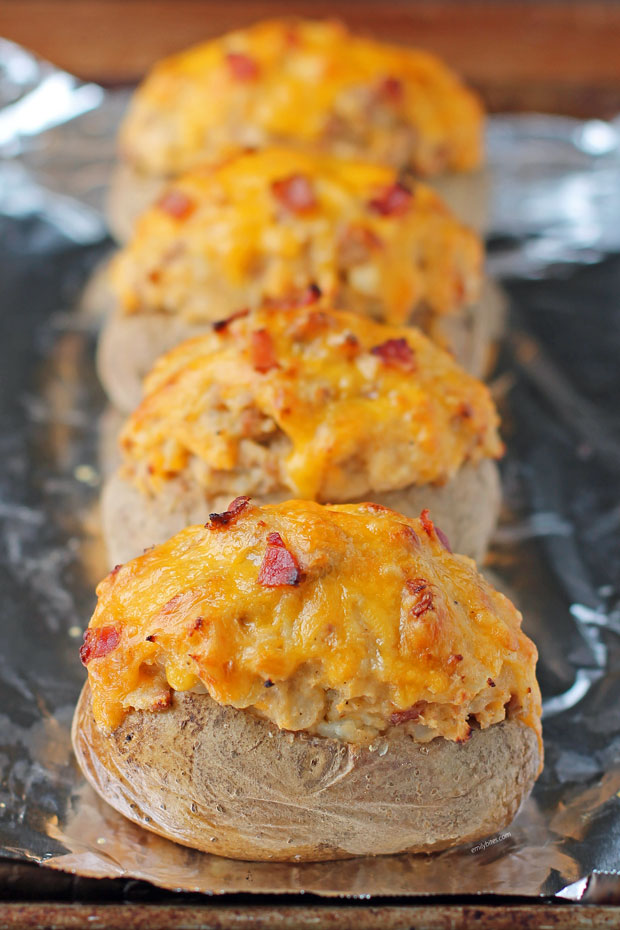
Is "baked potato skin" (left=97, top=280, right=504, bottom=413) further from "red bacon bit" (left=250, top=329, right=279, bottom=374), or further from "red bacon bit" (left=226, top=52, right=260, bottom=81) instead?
"red bacon bit" (left=226, top=52, right=260, bottom=81)

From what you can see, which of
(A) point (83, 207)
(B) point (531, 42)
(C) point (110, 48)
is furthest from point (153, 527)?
(B) point (531, 42)

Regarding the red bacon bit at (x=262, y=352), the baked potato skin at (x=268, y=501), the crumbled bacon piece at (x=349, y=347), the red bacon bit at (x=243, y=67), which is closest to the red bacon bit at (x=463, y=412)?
the baked potato skin at (x=268, y=501)

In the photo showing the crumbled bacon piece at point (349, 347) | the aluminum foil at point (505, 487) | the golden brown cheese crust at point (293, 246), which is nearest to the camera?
the aluminum foil at point (505, 487)

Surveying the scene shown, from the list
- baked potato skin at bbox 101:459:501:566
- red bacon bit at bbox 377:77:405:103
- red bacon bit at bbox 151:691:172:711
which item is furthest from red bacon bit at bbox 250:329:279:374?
red bacon bit at bbox 377:77:405:103

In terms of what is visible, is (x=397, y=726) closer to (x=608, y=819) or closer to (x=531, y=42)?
(x=608, y=819)

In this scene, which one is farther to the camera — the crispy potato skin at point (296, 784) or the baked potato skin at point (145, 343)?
the baked potato skin at point (145, 343)

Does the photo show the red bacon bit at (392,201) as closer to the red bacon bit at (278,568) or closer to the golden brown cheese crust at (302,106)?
the golden brown cheese crust at (302,106)

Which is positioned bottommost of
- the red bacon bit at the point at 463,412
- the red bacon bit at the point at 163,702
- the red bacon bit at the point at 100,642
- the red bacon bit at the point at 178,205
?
the red bacon bit at the point at 163,702
